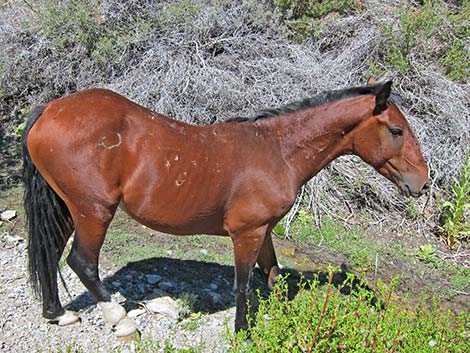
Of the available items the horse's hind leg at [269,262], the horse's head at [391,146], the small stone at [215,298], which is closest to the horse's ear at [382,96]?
the horse's head at [391,146]

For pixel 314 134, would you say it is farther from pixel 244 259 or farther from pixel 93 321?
pixel 93 321

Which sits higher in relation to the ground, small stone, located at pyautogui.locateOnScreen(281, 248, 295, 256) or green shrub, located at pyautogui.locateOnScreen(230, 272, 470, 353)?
green shrub, located at pyautogui.locateOnScreen(230, 272, 470, 353)

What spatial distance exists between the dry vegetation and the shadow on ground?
5.60ft

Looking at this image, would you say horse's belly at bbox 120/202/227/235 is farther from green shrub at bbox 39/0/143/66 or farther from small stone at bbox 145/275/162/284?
green shrub at bbox 39/0/143/66

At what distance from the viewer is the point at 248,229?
10.9ft

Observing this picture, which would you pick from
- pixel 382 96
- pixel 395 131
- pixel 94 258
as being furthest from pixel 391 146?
pixel 94 258

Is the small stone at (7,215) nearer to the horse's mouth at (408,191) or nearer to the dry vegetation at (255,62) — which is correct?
the dry vegetation at (255,62)

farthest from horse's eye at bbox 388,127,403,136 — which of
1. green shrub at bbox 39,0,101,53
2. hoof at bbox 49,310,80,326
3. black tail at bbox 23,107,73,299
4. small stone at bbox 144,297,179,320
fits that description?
green shrub at bbox 39,0,101,53

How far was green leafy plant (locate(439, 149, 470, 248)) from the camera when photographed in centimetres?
552

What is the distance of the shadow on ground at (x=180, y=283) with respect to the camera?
3.91 metres

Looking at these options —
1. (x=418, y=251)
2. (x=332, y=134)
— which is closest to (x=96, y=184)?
(x=332, y=134)

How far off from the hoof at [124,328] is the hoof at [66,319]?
1.05 ft

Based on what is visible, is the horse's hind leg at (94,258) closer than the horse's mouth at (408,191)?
Yes

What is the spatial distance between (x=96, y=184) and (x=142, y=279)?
55.2 inches
